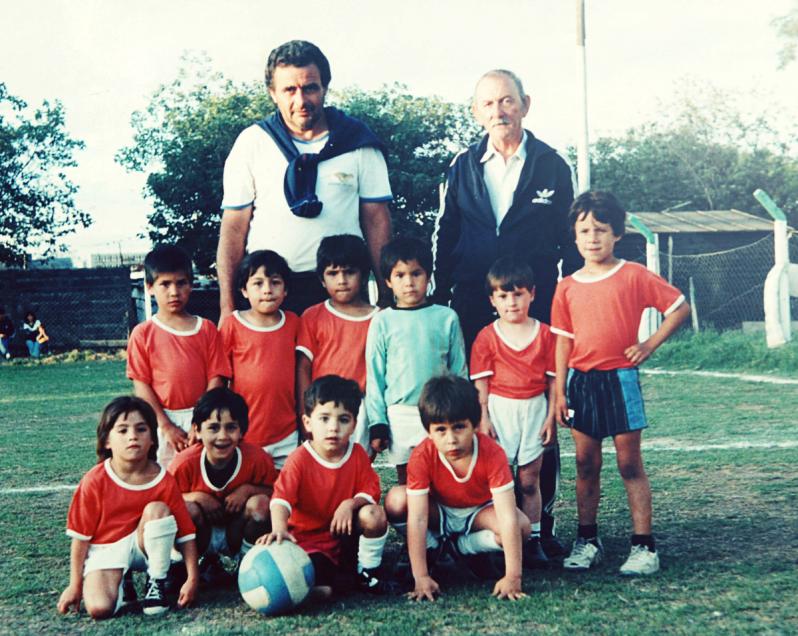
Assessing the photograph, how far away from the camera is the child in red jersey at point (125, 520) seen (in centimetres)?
399

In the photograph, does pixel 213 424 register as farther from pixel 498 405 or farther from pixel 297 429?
pixel 498 405

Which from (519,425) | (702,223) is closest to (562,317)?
(519,425)

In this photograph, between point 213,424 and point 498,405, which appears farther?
point 498,405

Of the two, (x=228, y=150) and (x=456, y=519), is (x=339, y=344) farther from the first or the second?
(x=228, y=150)

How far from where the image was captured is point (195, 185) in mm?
25875

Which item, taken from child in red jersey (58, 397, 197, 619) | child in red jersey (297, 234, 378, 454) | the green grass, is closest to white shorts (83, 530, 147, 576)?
child in red jersey (58, 397, 197, 619)

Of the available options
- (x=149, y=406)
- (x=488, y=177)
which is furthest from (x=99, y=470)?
(x=488, y=177)

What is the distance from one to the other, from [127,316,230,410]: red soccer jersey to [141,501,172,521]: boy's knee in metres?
0.63

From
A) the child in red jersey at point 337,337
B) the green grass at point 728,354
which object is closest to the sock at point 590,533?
the child in red jersey at point 337,337

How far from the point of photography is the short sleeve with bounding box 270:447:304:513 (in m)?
4.11

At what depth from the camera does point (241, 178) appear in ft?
15.6

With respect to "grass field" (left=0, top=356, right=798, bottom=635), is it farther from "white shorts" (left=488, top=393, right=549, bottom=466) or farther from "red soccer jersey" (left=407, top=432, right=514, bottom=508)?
"white shorts" (left=488, top=393, right=549, bottom=466)

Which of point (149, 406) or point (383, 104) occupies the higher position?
point (383, 104)

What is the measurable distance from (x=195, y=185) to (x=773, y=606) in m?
23.5
